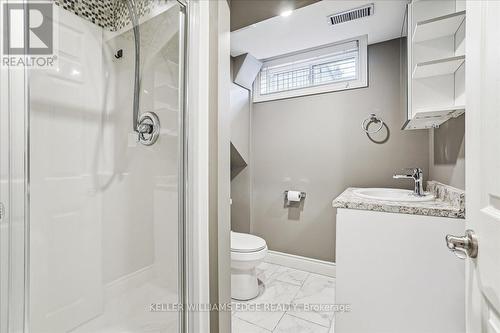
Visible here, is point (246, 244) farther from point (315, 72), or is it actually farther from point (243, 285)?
point (315, 72)

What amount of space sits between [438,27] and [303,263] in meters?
2.18

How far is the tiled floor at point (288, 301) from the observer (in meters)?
1.59

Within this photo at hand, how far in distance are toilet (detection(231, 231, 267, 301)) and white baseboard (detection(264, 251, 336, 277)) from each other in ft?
2.17

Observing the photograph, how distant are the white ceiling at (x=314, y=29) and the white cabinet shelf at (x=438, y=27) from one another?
44 cm

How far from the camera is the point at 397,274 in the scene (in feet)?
4.12


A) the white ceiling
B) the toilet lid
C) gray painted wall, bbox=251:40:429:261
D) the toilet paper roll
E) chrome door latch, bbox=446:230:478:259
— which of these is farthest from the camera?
the toilet paper roll

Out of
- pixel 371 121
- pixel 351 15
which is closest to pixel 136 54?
pixel 351 15

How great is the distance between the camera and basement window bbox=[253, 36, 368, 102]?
223cm

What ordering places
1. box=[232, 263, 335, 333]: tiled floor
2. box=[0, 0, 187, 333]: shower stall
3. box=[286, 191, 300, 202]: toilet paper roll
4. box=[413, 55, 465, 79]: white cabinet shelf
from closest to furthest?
1. box=[0, 0, 187, 333]: shower stall
2. box=[413, 55, 465, 79]: white cabinet shelf
3. box=[232, 263, 335, 333]: tiled floor
4. box=[286, 191, 300, 202]: toilet paper roll

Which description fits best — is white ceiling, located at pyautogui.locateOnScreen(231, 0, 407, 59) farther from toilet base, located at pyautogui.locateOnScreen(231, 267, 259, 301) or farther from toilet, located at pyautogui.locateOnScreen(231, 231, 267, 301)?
toilet base, located at pyautogui.locateOnScreen(231, 267, 259, 301)

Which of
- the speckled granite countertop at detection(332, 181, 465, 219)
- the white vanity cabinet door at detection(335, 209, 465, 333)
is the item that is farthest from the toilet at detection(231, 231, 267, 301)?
the speckled granite countertop at detection(332, 181, 465, 219)

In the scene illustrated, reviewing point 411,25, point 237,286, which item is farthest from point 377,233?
point 411,25

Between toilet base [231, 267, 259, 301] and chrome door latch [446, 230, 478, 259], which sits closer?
chrome door latch [446, 230, 478, 259]

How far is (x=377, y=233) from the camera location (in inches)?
51.2
